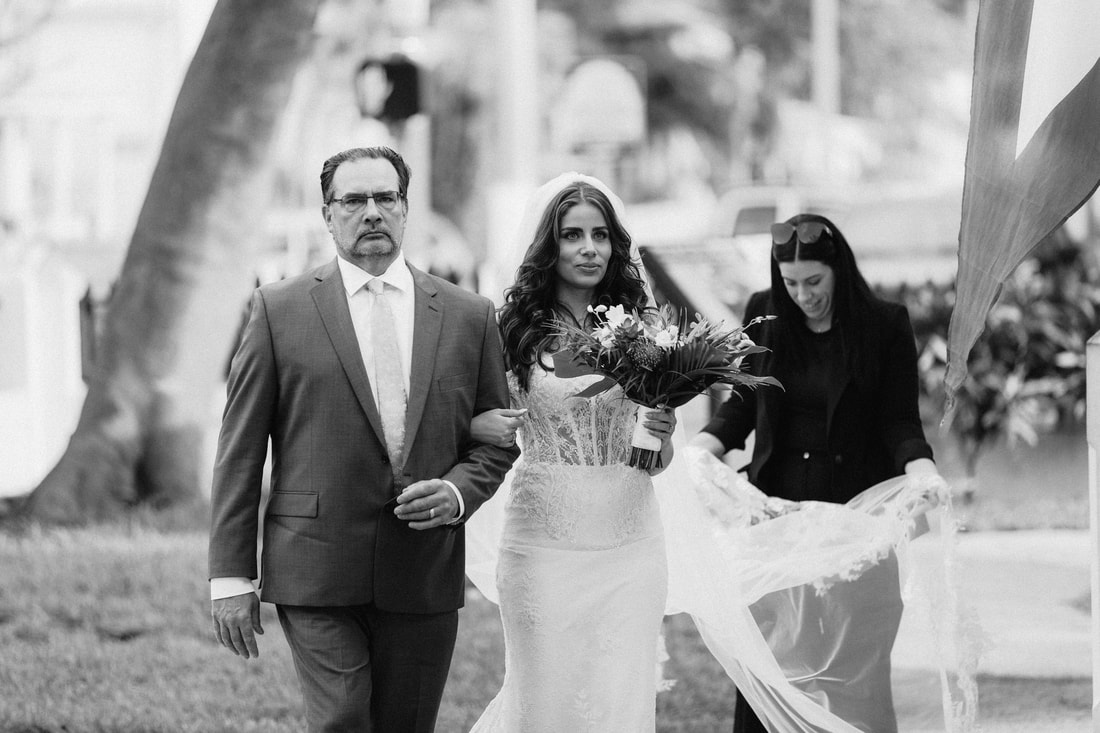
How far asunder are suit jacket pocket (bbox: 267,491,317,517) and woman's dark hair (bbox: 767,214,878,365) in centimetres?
221

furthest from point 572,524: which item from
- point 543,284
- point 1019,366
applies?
point 1019,366

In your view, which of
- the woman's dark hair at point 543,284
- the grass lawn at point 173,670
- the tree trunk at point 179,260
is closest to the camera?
the woman's dark hair at point 543,284

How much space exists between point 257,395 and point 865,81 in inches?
1748

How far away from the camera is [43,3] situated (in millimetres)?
14203

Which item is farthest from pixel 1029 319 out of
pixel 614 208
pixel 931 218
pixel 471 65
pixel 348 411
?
pixel 471 65

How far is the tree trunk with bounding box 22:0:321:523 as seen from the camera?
1079cm

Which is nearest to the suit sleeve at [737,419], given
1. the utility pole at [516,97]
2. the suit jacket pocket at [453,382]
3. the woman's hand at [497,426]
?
the woman's hand at [497,426]

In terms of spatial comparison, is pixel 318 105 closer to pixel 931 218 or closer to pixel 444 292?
pixel 931 218

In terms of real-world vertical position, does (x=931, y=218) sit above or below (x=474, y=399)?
above

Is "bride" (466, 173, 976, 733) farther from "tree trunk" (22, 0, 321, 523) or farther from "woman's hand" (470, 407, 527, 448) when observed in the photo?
"tree trunk" (22, 0, 321, 523)

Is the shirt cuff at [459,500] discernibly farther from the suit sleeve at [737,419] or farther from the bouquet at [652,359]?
the suit sleeve at [737,419]

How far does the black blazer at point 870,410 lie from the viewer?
5.86 metres

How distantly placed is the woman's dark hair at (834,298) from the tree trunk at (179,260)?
5.88 meters

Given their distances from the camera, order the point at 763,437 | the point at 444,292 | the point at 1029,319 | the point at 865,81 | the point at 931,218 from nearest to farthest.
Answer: the point at 444,292
the point at 763,437
the point at 1029,319
the point at 931,218
the point at 865,81
